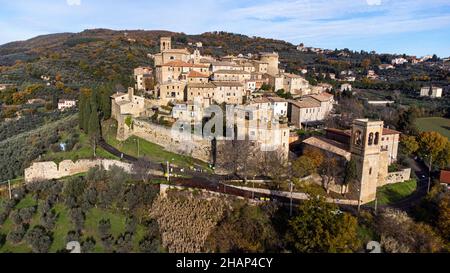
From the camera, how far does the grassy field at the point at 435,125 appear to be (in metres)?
48.7

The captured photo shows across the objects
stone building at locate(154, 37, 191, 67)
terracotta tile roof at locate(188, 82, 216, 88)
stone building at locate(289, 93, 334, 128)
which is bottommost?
stone building at locate(289, 93, 334, 128)

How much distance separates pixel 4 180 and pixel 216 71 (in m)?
26.8

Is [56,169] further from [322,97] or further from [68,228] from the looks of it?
[322,97]

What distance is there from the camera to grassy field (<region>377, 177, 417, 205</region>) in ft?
94.9

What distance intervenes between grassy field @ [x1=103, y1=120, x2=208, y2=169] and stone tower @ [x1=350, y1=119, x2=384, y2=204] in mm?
12486

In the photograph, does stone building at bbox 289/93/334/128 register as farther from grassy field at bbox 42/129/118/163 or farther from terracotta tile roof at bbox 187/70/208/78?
grassy field at bbox 42/129/118/163

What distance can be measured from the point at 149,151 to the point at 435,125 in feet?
135

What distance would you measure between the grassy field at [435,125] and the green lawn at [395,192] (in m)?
19.1

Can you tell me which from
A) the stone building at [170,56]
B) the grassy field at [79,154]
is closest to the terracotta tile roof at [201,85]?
the stone building at [170,56]

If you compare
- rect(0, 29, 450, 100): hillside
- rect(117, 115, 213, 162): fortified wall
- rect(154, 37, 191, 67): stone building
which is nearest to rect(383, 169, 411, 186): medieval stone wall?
rect(117, 115, 213, 162): fortified wall

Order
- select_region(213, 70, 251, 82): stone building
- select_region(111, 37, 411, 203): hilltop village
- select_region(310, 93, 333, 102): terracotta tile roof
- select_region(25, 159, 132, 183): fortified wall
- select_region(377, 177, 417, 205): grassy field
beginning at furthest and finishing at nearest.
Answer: select_region(213, 70, 251, 82): stone building, select_region(310, 93, 333, 102): terracotta tile roof, select_region(25, 159, 132, 183): fortified wall, select_region(377, 177, 417, 205): grassy field, select_region(111, 37, 411, 203): hilltop village

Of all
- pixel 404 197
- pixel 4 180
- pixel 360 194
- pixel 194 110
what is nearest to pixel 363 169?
pixel 360 194

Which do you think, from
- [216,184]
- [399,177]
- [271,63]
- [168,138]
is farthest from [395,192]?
[271,63]

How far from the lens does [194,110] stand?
121 ft
